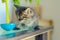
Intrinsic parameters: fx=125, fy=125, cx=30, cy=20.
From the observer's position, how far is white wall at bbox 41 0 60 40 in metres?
1.32

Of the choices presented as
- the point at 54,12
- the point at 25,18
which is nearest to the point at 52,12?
the point at 54,12

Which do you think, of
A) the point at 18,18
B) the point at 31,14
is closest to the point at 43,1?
the point at 31,14

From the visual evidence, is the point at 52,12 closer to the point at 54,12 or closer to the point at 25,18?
the point at 54,12

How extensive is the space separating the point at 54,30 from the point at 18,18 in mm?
434

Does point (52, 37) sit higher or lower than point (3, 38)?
lower

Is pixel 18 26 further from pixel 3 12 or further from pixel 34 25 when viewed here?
pixel 3 12

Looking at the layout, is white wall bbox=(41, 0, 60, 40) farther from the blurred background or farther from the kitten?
the kitten

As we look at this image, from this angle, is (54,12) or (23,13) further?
(54,12)

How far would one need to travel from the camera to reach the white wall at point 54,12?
4.33 feet

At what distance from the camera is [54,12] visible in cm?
134

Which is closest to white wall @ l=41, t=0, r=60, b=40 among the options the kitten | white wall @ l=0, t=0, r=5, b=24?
the kitten

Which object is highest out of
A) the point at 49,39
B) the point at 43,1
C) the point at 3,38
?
the point at 43,1

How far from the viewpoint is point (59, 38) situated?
1.33m

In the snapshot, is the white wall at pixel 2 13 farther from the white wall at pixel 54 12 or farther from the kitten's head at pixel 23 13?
the white wall at pixel 54 12
